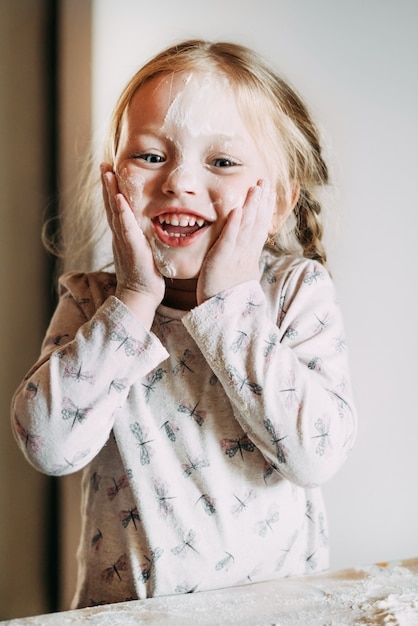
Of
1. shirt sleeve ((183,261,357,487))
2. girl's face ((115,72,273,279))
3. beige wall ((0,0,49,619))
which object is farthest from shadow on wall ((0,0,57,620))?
shirt sleeve ((183,261,357,487))

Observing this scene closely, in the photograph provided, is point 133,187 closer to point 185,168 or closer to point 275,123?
point 185,168

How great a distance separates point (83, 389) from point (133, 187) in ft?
0.72

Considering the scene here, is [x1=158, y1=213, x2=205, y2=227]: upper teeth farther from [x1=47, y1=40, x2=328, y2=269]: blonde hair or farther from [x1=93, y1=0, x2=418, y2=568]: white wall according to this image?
[x1=93, y1=0, x2=418, y2=568]: white wall

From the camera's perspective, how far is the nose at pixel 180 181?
766mm

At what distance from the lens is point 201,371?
83 cm

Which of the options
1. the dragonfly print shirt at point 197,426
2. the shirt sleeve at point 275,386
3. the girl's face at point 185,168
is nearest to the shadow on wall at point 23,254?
the dragonfly print shirt at point 197,426

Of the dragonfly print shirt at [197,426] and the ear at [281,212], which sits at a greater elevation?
the ear at [281,212]

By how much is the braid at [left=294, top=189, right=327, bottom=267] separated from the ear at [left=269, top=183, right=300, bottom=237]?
0.04 meters

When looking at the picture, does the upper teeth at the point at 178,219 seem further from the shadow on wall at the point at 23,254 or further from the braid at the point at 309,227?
the shadow on wall at the point at 23,254

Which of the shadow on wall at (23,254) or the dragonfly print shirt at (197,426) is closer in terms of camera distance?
the dragonfly print shirt at (197,426)

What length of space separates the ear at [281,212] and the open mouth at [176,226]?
4.9 inches

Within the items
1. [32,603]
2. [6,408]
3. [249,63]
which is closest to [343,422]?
[249,63]

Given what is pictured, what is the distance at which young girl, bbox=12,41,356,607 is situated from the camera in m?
0.74

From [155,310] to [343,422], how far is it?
0.76ft
